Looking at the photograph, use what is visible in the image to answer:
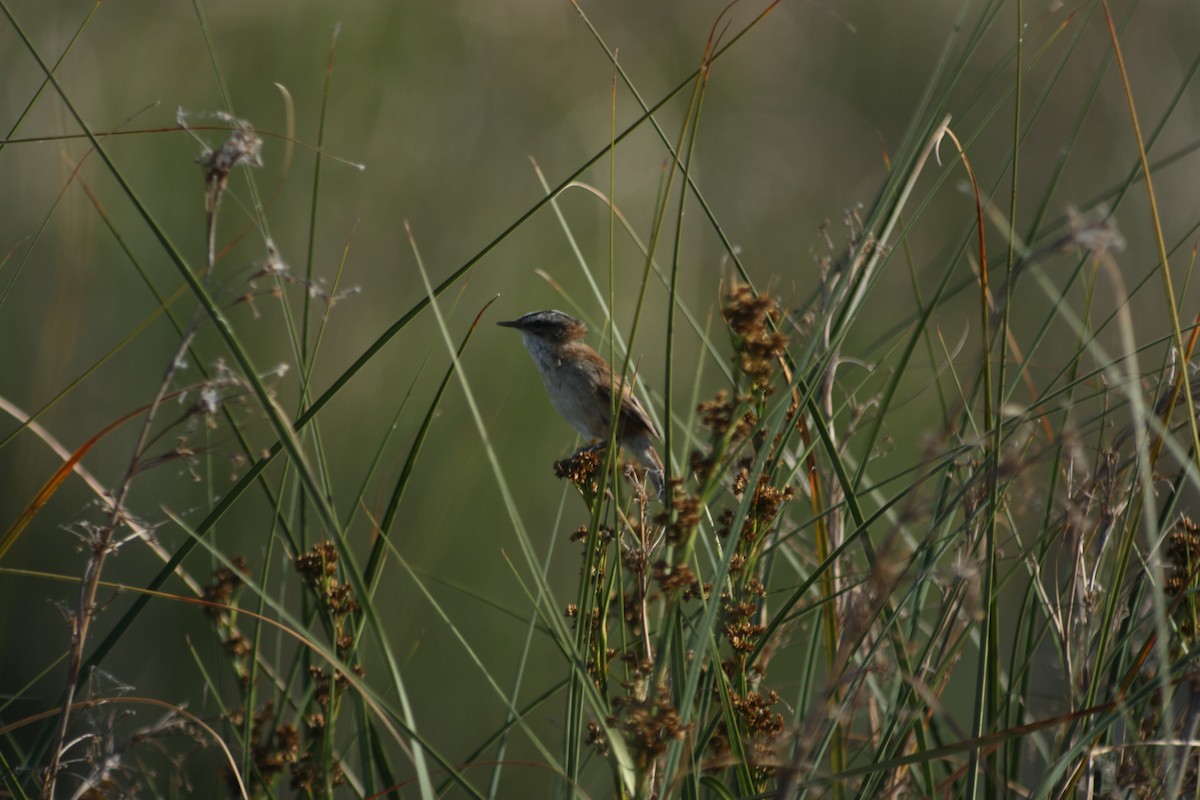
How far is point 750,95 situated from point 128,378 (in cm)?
364

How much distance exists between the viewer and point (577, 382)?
134 inches

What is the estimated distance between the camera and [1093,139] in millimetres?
6664

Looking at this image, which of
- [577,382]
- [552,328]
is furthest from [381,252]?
[577,382]

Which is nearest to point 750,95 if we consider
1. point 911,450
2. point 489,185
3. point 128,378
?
point 489,185

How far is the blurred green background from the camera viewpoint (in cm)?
388

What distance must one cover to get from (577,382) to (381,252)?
136 cm

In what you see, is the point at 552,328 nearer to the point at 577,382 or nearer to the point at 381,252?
the point at 577,382

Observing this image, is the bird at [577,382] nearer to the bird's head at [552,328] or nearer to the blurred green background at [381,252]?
the bird's head at [552,328]

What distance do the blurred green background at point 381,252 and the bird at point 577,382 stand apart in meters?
0.31

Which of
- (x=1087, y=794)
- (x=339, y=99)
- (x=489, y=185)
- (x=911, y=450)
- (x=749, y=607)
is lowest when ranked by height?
(x=911, y=450)

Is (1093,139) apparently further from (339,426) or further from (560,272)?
(339,426)

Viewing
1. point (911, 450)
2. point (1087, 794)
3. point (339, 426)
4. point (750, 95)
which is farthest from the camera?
point (750, 95)

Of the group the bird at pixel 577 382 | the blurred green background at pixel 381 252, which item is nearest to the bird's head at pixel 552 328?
the bird at pixel 577 382

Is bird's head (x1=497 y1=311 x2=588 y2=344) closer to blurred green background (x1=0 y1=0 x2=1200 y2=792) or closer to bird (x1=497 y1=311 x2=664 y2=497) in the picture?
bird (x1=497 y1=311 x2=664 y2=497)
